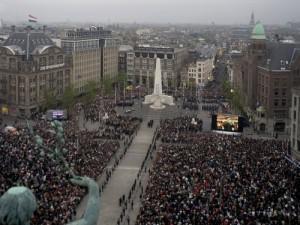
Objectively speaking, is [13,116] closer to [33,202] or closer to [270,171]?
[270,171]

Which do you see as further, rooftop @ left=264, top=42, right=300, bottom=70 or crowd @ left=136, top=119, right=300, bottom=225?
rooftop @ left=264, top=42, right=300, bottom=70

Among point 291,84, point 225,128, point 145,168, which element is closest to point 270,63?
point 291,84

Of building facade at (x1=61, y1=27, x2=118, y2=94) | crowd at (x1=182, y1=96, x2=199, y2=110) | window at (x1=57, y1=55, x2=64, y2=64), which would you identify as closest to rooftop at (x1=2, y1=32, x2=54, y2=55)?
window at (x1=57, y1=55, x2=64, y2=64)

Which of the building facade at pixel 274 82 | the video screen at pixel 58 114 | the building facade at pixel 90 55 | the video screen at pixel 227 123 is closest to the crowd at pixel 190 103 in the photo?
the building facade at pixel 274 82

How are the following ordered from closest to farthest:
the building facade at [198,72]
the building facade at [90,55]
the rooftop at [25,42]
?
the rooftop at [25,42]
the building facade at [90,55]
the building facade at [198,72]

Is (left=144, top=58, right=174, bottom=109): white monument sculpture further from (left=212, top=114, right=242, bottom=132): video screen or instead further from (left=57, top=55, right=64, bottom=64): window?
(left=212, top=114, right=242, bottom=132): video screen

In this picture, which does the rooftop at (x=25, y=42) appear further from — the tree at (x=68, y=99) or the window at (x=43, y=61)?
the tree at (x=68, y=99)
